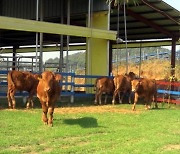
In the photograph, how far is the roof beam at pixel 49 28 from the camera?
15.5 metres

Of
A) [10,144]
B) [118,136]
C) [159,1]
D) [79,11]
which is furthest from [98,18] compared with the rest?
[10,144]

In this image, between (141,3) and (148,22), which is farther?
(148,22)

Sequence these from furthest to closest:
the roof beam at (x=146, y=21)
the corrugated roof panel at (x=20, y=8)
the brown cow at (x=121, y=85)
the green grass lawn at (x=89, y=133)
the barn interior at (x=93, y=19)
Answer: the corrugated roof panel at (x=20, y=8) < the roof beam at (x=146, y=21) < the barn interior at (x=93, y=19) < the brown cow at (x=121, y=85) < the green grass lawn at (x=89, y=133)

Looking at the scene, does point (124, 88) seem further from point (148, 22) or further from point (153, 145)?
point (153, 145)

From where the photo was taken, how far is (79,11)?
70.2ft

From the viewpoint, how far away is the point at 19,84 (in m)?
14.1

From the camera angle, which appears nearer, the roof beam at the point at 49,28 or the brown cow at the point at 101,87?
the roof beam at the point at 49,28

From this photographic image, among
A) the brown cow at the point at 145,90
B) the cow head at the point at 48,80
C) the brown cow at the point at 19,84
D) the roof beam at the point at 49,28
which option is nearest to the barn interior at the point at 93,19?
the roof beam at the point at 49,28

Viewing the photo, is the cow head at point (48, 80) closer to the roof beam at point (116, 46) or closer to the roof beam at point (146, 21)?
the roof beam at point (146, 21)

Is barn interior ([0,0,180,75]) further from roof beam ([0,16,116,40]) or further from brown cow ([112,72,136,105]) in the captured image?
brown cow ([112,72,136,105])

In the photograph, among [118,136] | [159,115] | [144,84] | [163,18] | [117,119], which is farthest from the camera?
[163,18]

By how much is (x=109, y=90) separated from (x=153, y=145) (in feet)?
30.3

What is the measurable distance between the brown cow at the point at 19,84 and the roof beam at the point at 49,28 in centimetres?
234

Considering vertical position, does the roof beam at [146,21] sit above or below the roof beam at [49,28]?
above
